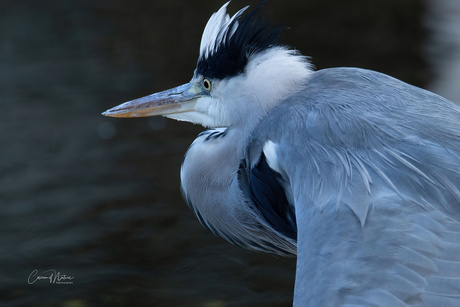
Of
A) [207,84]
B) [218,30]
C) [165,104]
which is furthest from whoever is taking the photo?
[165,104]

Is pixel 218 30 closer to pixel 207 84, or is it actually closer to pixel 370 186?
pixel 207 84

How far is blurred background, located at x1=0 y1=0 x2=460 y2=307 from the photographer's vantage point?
12.1ft

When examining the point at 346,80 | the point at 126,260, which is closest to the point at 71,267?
the point at 126,260

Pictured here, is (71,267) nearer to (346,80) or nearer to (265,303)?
(265,303)

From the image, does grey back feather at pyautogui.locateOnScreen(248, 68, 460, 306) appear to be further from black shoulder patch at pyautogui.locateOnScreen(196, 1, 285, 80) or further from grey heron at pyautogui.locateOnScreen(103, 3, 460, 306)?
black shoulder patch at pyautogui.locateOnScreen(196, 1, 285, 80)

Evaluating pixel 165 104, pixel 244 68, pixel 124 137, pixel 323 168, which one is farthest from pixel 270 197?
pixel 124 137

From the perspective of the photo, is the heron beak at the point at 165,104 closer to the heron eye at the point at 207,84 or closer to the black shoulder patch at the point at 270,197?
the heron eye at the point at 207,84

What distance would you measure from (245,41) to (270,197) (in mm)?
588

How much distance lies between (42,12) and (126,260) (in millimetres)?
3807

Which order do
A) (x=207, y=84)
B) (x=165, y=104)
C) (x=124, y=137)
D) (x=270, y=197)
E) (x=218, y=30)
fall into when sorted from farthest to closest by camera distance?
(x=124, y=137)
(x=165, y=104)
(x=207, y=84)
(x=218, y=30)
(x=270, y=197)

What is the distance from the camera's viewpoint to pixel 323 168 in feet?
7.41

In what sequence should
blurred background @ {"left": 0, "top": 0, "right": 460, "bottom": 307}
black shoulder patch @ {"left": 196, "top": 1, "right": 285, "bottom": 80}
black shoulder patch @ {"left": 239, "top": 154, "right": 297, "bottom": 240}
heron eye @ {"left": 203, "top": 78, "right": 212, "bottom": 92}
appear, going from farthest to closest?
blurred background @ {"left": 0, "top": 0, "right": 460, "bottom": 307}, heron eye @ {"left": 203, "top": 78, "right": 212, "bottom": 92}, black shoulder patch @ {"left": 196, "top": 1, "right": 285, "bottom": 80}, black shoulder patch @ {"left": 239, "top": 154, "right": 297, "bottom": 240}

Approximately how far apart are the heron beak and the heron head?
0.08m

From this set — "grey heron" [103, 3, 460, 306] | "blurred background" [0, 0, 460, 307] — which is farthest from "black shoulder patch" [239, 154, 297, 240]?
"blurred background" [0, 0, 460, 307]
